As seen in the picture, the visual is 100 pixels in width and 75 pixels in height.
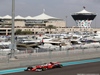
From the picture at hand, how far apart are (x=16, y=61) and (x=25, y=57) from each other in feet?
4.50

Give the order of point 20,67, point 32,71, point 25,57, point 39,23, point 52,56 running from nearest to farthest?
point 32,71
point 20,67
point 25,57
point 52,56
point 39,23

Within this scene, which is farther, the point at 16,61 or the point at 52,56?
the point at 52,56

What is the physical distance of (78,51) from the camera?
27.6m

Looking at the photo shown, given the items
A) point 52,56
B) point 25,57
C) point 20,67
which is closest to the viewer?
point 20,67

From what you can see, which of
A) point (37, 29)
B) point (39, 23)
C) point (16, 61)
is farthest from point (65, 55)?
point (39, 23)

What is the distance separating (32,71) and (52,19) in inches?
6980

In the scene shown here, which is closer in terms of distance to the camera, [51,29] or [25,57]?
[25,57]

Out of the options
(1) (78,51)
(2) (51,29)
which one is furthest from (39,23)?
(1) (78,51)

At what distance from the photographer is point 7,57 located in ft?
66.5

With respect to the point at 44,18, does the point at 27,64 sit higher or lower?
lower

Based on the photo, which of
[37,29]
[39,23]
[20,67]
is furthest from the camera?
[39,23]

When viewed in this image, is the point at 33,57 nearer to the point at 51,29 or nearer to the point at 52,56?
the point at 52,56

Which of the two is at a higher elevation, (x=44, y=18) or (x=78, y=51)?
(x=44, y=18)

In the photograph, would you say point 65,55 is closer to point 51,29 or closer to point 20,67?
point 20,67
